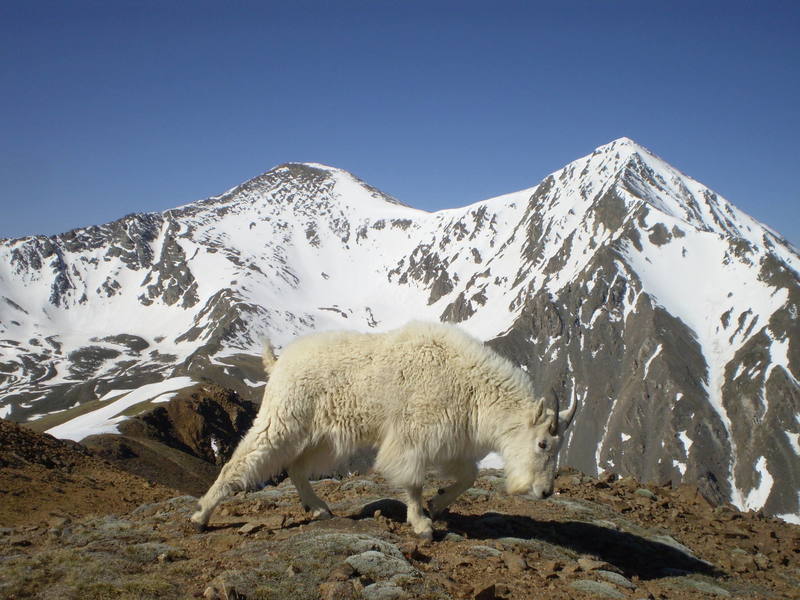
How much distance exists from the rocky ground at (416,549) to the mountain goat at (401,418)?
0.90 meters

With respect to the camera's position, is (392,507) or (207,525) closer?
(207,525)

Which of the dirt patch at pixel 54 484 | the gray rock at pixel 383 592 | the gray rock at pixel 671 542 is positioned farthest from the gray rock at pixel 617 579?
→ the dirt patch at pixel 54 484

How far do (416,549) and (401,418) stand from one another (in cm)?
203

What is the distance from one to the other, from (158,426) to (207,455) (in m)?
4.51

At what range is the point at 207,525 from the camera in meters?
11.0

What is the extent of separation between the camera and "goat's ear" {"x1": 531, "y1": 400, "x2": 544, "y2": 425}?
424 inches

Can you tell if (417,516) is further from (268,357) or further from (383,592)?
(268,357)

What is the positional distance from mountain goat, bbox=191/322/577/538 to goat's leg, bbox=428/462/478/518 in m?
0.02

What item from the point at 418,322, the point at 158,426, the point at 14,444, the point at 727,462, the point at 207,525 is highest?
the point at 418,322

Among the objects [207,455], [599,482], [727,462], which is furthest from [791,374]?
[599,482]

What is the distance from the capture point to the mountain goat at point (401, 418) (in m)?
10.5

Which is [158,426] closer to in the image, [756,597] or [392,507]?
[392,507]

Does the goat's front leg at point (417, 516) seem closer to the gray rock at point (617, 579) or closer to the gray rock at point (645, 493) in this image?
the gray rock at point (617, 579)

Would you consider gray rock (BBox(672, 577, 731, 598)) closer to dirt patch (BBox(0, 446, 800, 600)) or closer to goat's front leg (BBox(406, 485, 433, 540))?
dirt patch (BBox(0, 446, 800, 600))
